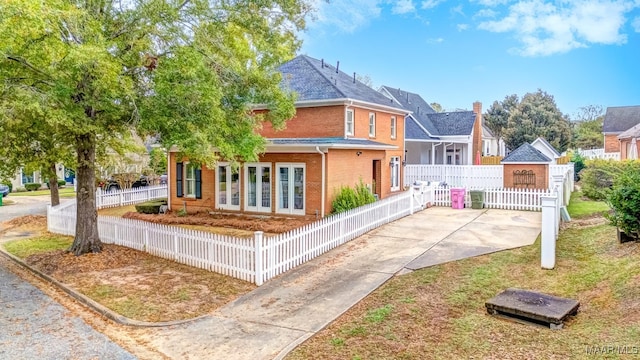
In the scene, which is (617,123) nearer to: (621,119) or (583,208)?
(621,119)

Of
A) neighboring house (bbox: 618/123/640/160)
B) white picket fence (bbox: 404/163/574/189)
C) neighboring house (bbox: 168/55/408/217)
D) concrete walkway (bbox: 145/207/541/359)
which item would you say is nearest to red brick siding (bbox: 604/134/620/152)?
neighboring house (bbox: 618/123/640/160)

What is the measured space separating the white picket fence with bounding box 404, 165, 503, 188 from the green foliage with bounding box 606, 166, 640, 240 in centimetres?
1649

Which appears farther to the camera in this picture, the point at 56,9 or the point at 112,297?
the point at 112,297

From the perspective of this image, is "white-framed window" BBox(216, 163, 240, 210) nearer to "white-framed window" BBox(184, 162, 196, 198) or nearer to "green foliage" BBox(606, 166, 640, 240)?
"white-framed window" BBox(184, 162, 196, 198)

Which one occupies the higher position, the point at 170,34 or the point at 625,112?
the point at 625,112

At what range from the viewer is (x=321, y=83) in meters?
22.5

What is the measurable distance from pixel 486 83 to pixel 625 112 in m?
28.7

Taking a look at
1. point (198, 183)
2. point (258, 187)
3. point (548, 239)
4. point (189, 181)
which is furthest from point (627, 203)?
point (189, 181)

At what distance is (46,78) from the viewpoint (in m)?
10.2

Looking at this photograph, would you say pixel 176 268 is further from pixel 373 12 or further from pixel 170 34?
pixel 373 12

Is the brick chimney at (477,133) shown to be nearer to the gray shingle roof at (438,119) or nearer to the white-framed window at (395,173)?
the gray shingle roof at (438,119)

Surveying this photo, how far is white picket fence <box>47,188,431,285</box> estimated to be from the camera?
10.2 meters

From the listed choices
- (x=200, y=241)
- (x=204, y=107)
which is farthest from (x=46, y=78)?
(x=200, y=241)

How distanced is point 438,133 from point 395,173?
11.9m
